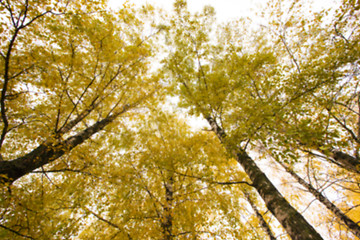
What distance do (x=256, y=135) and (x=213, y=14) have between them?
5.41 metres

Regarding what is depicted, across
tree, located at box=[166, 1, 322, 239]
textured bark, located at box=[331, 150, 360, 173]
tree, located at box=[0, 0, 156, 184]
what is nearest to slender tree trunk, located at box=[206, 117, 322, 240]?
tree, located at box=[166, 1, 322, 239]

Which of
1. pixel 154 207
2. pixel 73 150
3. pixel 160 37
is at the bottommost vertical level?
pixel 154 207

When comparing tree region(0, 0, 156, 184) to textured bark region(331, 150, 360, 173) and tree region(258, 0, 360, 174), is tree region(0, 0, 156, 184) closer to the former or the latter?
tree region(258, 0, 360, 174)

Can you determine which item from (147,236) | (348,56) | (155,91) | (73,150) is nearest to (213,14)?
(155,91)

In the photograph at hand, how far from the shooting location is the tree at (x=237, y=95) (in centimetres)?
241

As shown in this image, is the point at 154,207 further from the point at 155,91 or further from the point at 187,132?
the point at 155,91

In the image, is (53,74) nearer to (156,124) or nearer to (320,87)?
(156,124)

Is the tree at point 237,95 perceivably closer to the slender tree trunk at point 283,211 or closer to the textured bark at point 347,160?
the slender tree trunk at point 283,211

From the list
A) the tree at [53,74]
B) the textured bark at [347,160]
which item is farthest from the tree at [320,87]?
the tree at [53,74]

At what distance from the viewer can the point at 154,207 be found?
3.96 m

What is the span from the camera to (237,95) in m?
4.55

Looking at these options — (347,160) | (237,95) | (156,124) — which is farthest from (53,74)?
(347,160)

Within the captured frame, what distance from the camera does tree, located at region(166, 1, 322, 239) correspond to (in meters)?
2.41

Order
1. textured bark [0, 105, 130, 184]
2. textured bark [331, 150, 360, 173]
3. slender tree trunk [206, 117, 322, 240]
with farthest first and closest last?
textured bark [331, 150, 360, 173] → textured bark [0, 105, 130, 184] → slender tree trunk [206, 117, 322, 240]
